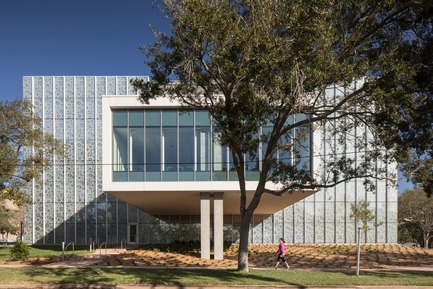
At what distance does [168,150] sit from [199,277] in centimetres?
1083

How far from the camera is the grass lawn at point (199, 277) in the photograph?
52.1 feet

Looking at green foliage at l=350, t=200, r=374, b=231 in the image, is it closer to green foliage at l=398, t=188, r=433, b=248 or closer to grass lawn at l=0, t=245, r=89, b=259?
green foliage at l=398, t=188, r=433, b=248

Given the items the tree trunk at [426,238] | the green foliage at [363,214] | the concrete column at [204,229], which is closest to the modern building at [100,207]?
the green foliage at [363,214]

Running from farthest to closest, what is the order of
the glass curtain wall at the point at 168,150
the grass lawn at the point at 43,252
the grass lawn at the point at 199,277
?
the grass lawn at the point at 43,252 → the glass curtain wall at the point at 168,150 → the grass lawn at the point at 199,277

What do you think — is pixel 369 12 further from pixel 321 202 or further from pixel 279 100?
pixel 321 202

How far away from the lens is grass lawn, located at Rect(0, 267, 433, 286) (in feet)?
52.1

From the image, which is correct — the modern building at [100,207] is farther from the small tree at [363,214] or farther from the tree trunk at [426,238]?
the tree trunk at [426,238]

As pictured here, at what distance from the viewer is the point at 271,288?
49.4 ft

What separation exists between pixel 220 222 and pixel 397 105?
15.5 metres

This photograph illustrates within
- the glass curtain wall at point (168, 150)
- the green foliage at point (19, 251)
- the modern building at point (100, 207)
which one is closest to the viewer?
the green foliage at point (19, 251)

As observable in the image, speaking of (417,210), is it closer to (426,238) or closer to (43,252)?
(426,238)

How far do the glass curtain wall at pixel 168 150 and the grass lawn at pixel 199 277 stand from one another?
25.8ft

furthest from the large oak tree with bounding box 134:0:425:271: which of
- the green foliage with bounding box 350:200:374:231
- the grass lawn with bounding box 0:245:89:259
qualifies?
the green foliage with bounding box 350:200:374:231

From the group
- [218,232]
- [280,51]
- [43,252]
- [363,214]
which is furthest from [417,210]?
[280,51]
